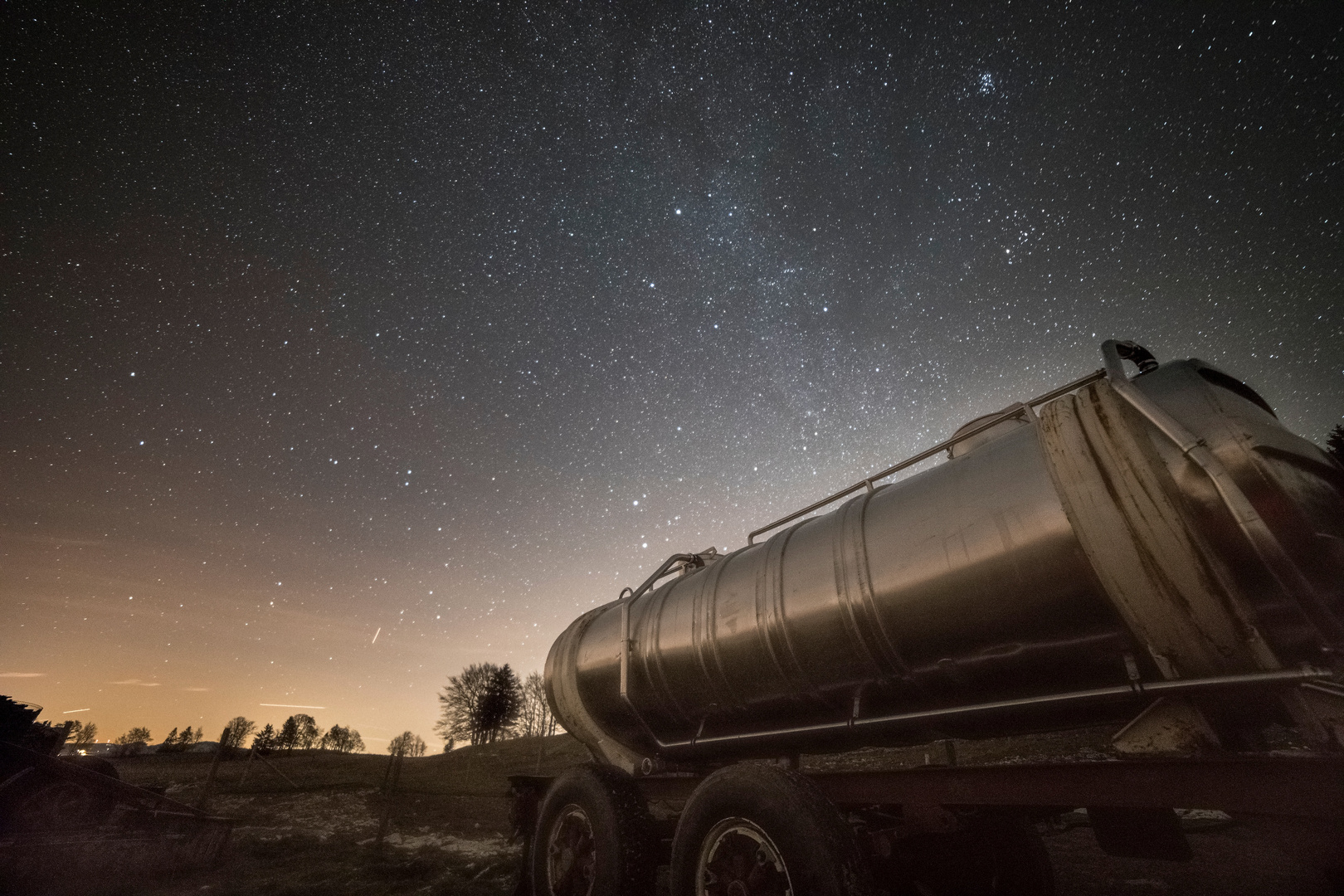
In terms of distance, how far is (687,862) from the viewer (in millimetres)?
3574

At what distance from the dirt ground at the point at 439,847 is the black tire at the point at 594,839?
1.71 meters

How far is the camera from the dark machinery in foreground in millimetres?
7488

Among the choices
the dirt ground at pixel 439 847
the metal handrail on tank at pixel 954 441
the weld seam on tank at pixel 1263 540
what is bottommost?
the dirt ground at pixel 439 847

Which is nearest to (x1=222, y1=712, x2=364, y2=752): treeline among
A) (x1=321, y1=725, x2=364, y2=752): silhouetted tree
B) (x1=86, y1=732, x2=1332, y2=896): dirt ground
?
(x1=321, y1=725, x2=364, y2=752): silhouetted tree

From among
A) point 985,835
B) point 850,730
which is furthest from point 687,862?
point 985,835

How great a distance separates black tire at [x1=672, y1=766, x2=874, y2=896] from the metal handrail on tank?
1881mm

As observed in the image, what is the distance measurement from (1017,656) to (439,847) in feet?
42.6

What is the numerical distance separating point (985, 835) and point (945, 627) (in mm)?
2639

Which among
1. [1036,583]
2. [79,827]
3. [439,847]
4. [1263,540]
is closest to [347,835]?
[439,847]

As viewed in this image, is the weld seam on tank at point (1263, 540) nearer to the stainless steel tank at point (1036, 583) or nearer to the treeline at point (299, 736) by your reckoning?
the stainless steel tank at point (1036, 583)

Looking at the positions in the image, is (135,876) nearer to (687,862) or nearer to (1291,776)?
(687,862)

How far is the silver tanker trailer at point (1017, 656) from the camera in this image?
2.26 metres

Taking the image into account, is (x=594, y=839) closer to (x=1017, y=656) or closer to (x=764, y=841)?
(x=764, y=841)

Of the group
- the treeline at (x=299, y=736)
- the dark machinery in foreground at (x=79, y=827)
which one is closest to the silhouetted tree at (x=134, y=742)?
the treeline at (x=299, y=736)
